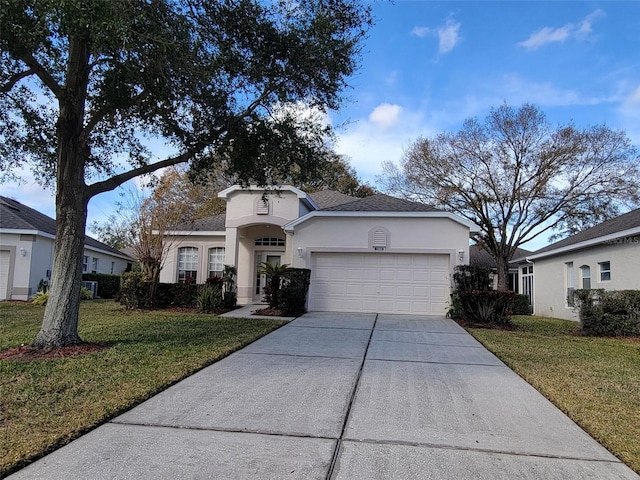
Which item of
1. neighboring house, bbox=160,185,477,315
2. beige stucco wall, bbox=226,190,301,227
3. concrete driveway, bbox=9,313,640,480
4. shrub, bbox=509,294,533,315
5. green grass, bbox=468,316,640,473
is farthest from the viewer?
shrub, bbox=509,294,533,315

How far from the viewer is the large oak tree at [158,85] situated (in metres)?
5.56

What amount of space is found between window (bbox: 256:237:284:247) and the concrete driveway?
452 inches

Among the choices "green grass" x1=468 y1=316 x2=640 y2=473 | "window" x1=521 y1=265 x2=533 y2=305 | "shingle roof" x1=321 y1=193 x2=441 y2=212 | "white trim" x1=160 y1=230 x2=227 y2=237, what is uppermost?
"shingle roof" x1=321 y1=193 x2=441 y2=212

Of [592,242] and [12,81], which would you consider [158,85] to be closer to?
[12,81]

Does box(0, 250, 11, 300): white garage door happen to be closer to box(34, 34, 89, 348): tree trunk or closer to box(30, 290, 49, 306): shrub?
box(30, 290, 49, 306): shrub

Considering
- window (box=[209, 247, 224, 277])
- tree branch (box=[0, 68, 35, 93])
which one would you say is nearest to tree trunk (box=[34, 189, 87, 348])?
tree branch (box=[0, 68, 35, 93])

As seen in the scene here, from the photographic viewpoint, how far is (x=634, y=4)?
29.9ft

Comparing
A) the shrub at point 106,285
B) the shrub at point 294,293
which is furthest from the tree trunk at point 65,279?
the shrub at point 106,285

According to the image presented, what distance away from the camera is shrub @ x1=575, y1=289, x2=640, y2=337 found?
1062 centimetres

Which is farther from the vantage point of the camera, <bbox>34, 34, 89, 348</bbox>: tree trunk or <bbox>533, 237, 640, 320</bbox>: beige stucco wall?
<bbox>533, 237, 640, 320</bbox>: beige stucco wall

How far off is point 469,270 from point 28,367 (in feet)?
36.8

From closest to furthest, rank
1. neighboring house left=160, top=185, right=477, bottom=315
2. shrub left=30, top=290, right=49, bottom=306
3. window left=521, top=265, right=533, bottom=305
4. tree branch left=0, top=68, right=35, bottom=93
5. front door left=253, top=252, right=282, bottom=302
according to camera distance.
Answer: tree branch left=0, top=68, right=35, bottom=93, neighboring house left=160, top=185, right=477, bottom=315, shrub left=30, top=290, right=49, bottom=306, front door left=253, top=252, right=282, bottom=302, window left=521, top=265, right=533, bottom=305

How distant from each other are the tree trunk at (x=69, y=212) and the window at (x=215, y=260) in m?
11.3

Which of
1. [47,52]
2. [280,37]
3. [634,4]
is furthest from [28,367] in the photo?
[634,4]
